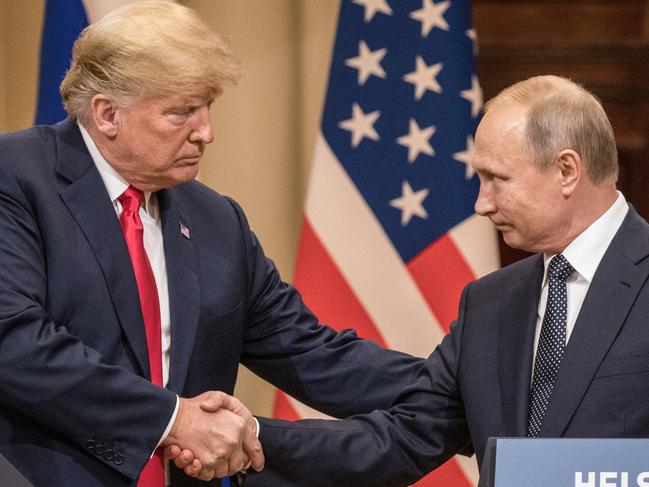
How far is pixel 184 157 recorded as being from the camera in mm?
2295

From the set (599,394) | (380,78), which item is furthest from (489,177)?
(380,78)

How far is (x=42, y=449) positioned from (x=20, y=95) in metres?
1.65

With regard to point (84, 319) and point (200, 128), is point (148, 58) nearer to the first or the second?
point (200, 128)

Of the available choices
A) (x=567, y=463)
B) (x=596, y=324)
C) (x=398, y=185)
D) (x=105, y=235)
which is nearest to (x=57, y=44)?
(x=398, y=185)

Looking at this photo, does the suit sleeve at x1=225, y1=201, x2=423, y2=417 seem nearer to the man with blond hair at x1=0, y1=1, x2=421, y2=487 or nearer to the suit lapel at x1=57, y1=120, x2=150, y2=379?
the man with blond hair at x1=0, y1=1, x2=421, y2=487

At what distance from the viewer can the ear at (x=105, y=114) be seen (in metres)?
2.26

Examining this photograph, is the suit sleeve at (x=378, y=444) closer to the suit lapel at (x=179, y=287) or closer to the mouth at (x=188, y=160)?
the suit lapel at (x=179, y=287)

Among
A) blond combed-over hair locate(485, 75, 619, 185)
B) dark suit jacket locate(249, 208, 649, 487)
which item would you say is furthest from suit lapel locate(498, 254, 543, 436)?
blond combed-over hair locate(485, 75, 619, 185)

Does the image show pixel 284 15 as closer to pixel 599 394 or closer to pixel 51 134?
pixel 51 134

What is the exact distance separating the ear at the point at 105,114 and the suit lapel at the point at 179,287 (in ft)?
0.63

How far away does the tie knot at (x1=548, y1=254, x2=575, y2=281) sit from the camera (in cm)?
216

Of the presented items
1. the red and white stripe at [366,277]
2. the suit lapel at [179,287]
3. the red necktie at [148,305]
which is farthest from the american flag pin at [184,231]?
the red and white stripe at [366,277]

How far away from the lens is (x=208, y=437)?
224 cm

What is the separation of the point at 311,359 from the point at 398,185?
33.5 inches
